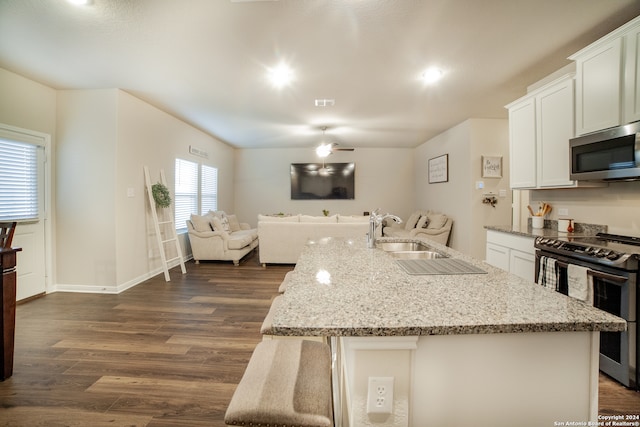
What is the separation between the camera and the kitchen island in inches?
29.7

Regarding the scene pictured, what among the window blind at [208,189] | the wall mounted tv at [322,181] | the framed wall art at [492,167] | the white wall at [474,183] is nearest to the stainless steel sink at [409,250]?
the white wall at [474,183]

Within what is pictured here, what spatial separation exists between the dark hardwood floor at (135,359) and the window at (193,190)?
193 cm

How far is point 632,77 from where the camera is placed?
1.89 m

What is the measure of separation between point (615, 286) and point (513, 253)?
987 millimetres

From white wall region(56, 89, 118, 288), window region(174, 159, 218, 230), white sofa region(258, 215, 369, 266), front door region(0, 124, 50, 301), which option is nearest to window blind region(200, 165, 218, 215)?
window region(174, 159, 218, 230)

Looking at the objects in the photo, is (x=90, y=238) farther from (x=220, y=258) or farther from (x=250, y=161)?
(x=250, y=161)

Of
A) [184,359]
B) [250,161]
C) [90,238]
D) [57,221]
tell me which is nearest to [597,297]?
[184,359]

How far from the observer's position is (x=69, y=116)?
3457 mm

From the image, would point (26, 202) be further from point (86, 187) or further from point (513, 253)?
point (513, 253)

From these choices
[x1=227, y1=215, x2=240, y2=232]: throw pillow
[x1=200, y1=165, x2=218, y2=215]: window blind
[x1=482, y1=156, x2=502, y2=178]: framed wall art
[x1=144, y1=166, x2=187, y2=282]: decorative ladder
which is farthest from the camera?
[x1=227, y1=215, x2=240, y2=232]: throw pillow

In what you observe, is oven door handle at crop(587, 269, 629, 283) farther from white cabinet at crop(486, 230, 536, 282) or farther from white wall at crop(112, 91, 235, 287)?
white wall at crop(112, 91, 235, 287)

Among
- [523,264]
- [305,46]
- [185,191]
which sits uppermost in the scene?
[305,46]

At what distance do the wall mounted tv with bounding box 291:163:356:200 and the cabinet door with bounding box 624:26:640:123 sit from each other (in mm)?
5516

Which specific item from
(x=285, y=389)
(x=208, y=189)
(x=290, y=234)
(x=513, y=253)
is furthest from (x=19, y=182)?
(x=513, y=253)
